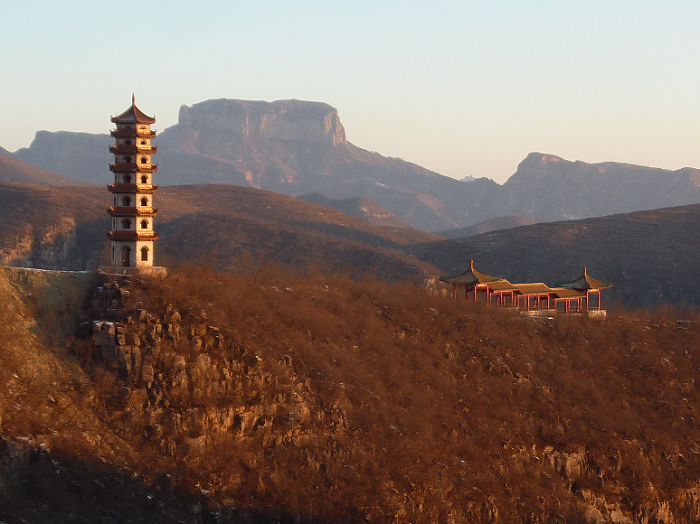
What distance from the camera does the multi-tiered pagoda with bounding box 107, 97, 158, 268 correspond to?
69.6m

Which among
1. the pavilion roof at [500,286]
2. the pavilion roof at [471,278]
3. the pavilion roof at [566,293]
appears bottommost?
the pavilion roof at [566,293]

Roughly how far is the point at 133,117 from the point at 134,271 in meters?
12.4

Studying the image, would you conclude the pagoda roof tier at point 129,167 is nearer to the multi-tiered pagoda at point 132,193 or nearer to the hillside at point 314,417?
the multi-tiered pagoda at point 132,193

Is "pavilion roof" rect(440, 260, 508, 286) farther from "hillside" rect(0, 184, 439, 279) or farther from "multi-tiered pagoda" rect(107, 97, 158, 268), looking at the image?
"hillside" rect(0, 184, 439, 279)

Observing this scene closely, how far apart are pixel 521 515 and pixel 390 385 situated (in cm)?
1427

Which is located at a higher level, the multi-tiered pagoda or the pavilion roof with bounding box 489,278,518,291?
the multi-tiered pagoda

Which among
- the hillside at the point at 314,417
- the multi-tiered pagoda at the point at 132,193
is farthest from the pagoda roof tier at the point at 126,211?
the hillside at the point at 314,417

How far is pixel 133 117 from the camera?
70.2m

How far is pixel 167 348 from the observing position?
61.8 metres

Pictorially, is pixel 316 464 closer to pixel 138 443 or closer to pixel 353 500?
pixel 353 500

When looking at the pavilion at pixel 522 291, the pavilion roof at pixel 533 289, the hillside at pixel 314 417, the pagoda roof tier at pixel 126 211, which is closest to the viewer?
the hillside at pixel 314 417

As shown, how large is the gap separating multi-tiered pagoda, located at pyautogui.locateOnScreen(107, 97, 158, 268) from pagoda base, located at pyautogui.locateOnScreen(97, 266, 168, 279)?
3.65ft

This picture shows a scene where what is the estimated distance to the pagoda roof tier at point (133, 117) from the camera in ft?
230

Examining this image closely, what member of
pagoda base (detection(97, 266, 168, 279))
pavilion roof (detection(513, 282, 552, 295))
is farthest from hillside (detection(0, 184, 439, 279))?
pagoda base (detection(97, 266, 168, 279))
